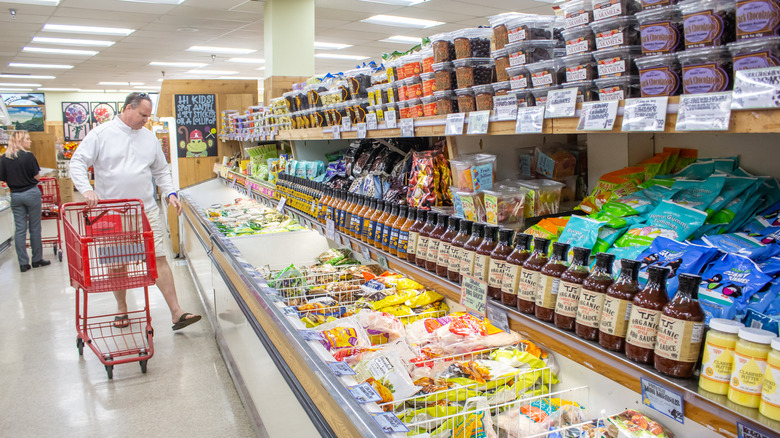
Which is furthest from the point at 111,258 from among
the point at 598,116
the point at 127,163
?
the point at 598,116

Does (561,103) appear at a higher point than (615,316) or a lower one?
higher

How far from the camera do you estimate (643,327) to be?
1.13 meters

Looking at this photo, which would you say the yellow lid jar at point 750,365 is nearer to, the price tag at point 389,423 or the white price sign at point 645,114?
the white price sign at point 645,114

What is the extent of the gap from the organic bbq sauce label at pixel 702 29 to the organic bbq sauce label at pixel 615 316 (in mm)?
559

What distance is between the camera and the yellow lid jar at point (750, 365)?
97 centimetres

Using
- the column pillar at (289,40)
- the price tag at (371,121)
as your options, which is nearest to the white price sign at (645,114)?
the price tag at (371,121)

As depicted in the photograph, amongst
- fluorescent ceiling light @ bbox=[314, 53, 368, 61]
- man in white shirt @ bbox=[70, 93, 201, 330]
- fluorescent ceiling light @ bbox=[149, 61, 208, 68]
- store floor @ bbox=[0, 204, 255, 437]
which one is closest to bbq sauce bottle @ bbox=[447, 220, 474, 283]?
store floor @ bbox=[0, 204, 255, 437]

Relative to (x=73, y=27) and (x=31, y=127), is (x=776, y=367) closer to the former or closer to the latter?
(x=73, y=27)

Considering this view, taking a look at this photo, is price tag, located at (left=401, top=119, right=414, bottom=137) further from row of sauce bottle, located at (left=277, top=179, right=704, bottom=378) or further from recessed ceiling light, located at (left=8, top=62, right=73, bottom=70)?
recessed ceiling light, located at (left=8, top=62, right=73, bottom=70)

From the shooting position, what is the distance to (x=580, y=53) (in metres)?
1.39

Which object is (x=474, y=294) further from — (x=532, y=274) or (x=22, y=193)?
(x=22, y=193)

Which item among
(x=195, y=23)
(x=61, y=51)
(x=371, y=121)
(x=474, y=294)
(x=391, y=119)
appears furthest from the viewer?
(x=61, y=51)

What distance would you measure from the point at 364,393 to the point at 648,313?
2.37ft

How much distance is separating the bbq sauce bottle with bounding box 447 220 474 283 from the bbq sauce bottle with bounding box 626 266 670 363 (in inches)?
27.1
